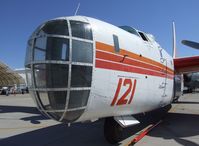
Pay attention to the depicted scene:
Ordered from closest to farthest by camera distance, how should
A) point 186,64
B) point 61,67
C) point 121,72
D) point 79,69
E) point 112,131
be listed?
point 61,67 → point 79,69 → point 121,72 → point 112,131 → point 186,64

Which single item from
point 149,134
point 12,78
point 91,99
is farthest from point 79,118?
point 12,78

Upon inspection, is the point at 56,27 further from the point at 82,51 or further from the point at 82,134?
the point at 82,134


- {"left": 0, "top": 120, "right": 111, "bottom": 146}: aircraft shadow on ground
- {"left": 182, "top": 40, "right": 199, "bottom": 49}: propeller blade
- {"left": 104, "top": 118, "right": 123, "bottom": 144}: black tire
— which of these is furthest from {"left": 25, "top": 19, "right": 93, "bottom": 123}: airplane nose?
{"left": 182, "top": 40, "right": 199, "bottom": 49}: propeller blade

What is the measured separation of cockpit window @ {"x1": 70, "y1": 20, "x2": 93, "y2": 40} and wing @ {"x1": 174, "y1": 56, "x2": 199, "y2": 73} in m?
8.23

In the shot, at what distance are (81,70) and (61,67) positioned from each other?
0.43m

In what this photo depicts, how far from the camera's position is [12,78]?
283ft

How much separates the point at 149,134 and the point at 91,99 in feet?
15.2

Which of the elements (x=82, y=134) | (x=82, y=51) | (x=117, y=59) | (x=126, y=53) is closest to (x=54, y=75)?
(x=82, y=51)

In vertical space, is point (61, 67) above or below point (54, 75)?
above

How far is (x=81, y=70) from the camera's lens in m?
5.77

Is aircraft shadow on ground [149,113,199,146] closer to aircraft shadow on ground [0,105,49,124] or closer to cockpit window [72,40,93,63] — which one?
cockpit window [72,40,93,63]

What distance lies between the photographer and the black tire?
7.84m

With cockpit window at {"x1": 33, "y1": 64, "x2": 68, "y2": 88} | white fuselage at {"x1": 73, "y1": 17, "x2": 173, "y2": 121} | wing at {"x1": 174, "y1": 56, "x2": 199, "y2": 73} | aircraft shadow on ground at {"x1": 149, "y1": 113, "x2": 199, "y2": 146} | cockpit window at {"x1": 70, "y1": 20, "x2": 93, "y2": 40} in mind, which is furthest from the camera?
wing at {"x1": 174, "y1": 56, "x2": 199, "y2": 73}

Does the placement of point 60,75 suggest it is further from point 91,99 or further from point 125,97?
point 125,97
